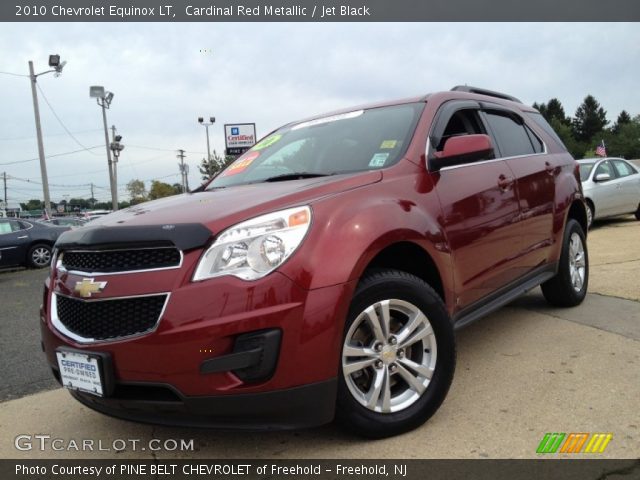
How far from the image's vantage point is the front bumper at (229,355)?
196cm

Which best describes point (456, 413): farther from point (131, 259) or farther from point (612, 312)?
point (612, 312)

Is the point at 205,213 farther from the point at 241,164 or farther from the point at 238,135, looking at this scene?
the point at 238,135

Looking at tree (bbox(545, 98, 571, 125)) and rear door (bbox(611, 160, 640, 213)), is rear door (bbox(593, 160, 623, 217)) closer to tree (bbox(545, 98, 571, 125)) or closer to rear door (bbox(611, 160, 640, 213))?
rear door (bbox(611, 160, 640, 213))

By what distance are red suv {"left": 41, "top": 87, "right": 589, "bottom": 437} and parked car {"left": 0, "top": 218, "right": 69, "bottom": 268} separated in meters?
10.5

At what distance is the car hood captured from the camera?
210 centimetres

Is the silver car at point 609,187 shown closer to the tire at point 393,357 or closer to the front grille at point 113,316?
the tire at point 393,357

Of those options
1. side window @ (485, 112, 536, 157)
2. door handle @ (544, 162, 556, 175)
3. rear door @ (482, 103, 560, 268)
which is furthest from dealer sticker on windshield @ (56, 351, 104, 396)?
door handle @ (544, 162, 556, 175)

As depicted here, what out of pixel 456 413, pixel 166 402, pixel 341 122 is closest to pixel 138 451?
pixel 166 402

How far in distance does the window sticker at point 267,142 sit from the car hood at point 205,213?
3.79ft

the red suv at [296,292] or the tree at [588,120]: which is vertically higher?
the tree at [588,120]

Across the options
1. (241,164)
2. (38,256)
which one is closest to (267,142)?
(241,164)

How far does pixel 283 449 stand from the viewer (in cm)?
238

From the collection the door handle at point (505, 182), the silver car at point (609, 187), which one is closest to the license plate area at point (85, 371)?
the door handle at point (505, 182)

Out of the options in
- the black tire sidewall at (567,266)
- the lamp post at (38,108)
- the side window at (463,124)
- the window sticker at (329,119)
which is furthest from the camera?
the lamp post at (38,108)
